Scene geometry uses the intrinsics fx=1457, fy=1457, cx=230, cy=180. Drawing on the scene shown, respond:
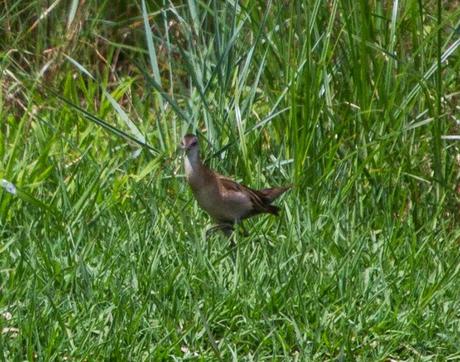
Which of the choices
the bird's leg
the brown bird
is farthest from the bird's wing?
the bird's leg

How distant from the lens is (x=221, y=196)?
636 cm

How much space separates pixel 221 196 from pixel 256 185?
2.09 ft

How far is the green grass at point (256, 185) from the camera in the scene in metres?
5.35

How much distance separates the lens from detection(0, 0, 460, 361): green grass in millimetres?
5352

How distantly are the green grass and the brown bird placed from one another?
0.14 metres

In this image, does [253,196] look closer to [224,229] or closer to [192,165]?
[224,229]

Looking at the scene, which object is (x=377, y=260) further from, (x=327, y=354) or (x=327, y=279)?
(x=327, y=354)

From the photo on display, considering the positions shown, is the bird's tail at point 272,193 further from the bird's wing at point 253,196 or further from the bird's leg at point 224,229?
the bird's leg at point 224,229

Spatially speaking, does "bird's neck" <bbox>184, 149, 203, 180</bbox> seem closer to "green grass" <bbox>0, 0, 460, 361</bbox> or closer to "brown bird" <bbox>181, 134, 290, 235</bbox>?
"brown bird" <bbox>181, 134, 290, 235</bbox>

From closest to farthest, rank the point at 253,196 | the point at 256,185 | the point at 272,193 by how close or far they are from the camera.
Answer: the point at 253,196, the point at 272,193, the point at 256,185

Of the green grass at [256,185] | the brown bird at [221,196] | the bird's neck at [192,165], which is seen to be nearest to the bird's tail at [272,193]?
the brown bird at [221,196]

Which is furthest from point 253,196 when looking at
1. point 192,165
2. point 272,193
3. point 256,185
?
point 256,185

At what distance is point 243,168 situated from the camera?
7.10 meters

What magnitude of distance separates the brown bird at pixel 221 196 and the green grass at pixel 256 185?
0.14 metres
